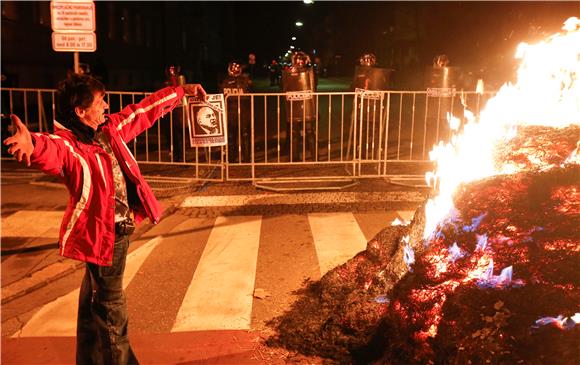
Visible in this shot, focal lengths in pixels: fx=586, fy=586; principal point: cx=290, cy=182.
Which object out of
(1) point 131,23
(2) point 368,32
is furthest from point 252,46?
(1) point 131,23

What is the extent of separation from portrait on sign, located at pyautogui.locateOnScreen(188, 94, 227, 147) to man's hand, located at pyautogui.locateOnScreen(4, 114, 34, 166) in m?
6.30

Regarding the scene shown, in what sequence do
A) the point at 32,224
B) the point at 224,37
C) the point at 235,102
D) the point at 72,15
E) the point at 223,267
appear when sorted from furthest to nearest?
the point at 224,37
the point at 235,102
the point at 32,224
the point at 72,15
the point at 223,267

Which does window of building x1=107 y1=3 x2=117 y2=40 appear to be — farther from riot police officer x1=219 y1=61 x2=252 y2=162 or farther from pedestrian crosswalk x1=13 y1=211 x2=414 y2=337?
pedestrian crosswalk x1=13 y1=211 x2=414 y2=337

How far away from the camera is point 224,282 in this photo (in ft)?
19.7

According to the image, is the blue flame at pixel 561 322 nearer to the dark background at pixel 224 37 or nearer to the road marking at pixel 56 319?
the road marking at pixel 56 319

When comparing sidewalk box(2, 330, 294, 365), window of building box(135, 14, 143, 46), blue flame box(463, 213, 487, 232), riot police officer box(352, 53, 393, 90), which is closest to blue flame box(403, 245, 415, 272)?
blue flame box(463, 213, 487, 232)

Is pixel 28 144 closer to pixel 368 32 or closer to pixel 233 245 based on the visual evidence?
pixel 233 245

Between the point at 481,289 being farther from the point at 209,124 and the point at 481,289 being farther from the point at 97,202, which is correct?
the point at 209,124

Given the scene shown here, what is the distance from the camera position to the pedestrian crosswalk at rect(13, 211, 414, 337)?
5184mm

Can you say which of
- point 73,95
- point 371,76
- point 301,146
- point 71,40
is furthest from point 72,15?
point 371,76

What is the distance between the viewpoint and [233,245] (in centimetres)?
719

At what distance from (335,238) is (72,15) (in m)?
4.27

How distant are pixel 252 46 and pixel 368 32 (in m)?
41.7

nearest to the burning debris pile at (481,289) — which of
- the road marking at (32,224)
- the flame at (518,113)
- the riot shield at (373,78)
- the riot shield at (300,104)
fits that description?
the flame at (518,113)
